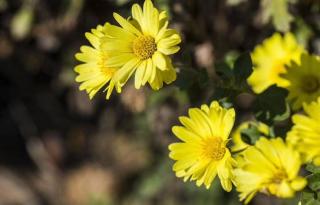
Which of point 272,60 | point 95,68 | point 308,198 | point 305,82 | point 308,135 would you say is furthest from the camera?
point 272,60

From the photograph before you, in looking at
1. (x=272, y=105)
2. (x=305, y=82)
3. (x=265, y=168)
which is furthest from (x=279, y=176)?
(x=305, y=82)

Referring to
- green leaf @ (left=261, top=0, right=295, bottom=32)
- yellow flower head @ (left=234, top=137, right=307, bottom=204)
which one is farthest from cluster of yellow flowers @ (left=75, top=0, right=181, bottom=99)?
green leaf @ (left=261, top=0, right=295, bottom=32)

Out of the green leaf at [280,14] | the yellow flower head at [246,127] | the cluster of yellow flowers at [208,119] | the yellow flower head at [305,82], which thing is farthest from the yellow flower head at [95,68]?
the green leaf at [280,14]

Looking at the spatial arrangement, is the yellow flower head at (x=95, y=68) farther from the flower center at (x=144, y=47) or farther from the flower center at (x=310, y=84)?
the flower center at (x=310, y=84)

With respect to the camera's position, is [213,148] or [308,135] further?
[213,148]

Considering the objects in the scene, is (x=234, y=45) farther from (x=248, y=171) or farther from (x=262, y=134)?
(x=248, y=171)

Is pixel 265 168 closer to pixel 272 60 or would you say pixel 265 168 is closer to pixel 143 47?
pixel 143 47

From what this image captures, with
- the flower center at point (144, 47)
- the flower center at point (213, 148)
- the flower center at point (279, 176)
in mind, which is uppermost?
the flower center at point (144, 47)

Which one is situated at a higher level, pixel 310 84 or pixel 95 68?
pixel 95 68

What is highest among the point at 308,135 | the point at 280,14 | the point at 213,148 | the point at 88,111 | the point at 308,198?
the point at 88,111
